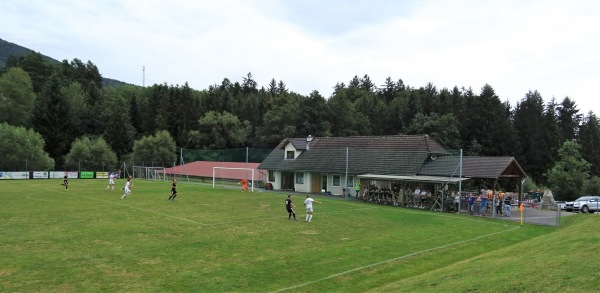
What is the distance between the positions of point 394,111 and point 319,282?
72.0 meters

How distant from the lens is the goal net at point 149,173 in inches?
2709

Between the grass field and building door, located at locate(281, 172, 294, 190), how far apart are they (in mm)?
A: 23116

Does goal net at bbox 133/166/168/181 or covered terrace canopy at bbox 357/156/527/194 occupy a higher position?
covered terrace canopy at bbox 357/156/527/194

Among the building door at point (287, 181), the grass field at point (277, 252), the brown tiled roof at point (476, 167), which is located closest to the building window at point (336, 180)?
the building door at point (287, 181)

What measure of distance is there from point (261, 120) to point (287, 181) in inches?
1872

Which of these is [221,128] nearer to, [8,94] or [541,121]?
[8,94]

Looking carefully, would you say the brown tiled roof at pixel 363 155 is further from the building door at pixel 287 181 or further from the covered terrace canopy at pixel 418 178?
the covered terrace canopy at pixel 418 178

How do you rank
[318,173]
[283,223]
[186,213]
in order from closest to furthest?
[283,223] < [186,213] < [318,173]

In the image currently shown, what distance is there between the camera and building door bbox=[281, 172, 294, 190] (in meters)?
53.0

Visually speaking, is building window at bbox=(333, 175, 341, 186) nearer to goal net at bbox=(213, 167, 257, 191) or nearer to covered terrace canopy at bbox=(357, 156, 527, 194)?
covered terrace canopy at bbox=(357, 156, 527, 194)

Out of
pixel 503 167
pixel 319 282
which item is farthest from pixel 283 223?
pixel 503 167

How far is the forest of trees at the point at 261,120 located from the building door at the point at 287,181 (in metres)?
26.4

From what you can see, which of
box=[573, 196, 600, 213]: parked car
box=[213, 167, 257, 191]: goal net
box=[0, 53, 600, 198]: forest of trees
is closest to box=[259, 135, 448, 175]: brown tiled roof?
box=[213, 167, 257, 191]: goal net

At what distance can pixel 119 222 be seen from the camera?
23562mm
